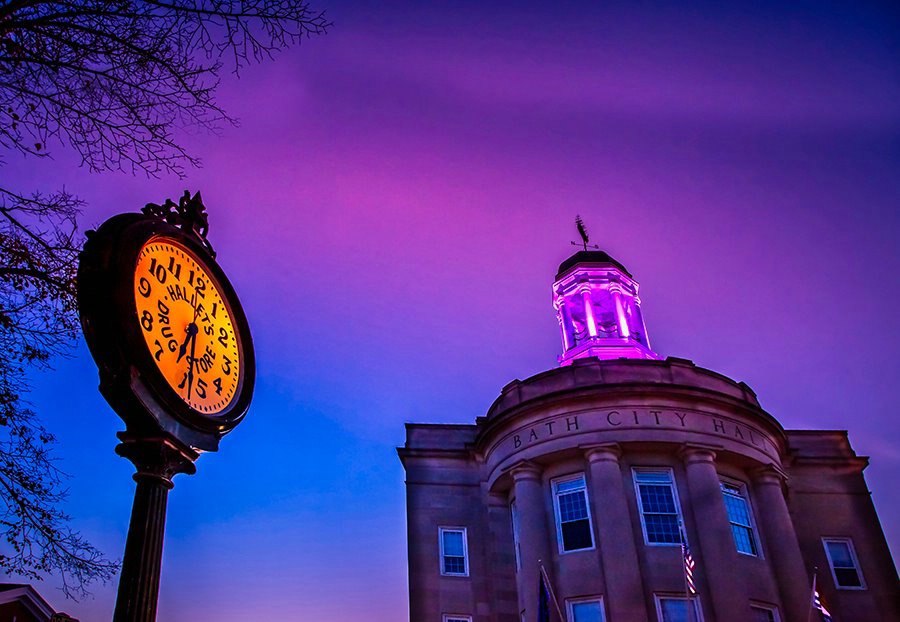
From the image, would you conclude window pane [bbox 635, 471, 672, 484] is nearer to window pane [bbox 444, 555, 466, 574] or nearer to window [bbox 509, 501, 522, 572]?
A: window [bbox 509, 501, 522, 572]

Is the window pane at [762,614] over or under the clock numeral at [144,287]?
over

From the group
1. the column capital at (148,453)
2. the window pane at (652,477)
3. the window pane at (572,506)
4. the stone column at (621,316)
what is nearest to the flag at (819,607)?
the window pane at (652,477)

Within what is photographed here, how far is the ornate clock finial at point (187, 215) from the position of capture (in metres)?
5.94

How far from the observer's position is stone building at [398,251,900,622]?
862 inches

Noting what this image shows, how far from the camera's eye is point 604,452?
23.0 meters

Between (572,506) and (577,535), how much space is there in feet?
2.97

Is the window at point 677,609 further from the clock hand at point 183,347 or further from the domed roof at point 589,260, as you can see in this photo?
the clock hand at point 183,347

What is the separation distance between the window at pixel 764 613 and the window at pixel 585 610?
4.30 m

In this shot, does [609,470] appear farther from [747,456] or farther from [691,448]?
[747,456]

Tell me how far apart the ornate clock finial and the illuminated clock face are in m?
0.21

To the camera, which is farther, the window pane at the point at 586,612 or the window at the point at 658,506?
the window at the point at 658,506

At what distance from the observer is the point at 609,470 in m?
22.7

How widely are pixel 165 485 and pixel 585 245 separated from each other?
1267 inches

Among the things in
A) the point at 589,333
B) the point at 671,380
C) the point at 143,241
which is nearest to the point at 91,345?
the point at 143,241
